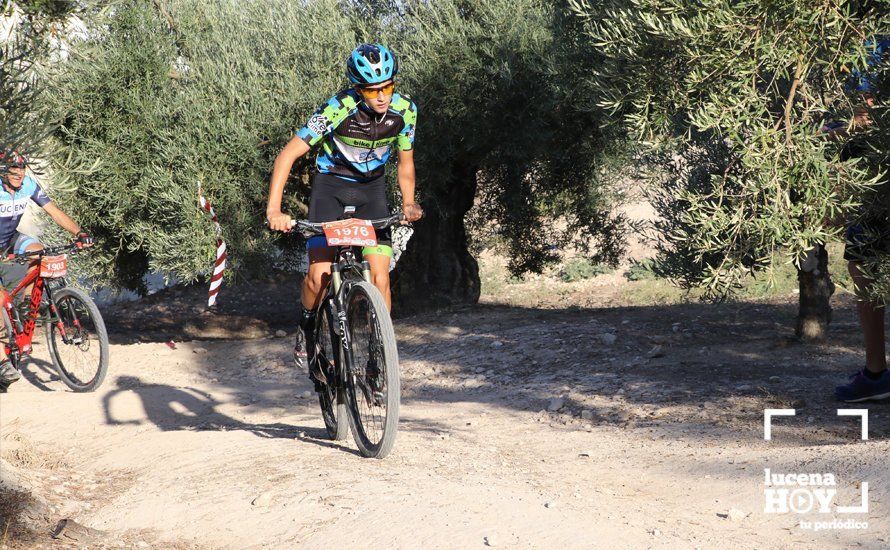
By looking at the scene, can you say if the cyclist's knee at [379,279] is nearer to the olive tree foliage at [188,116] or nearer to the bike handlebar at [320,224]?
the bike handlebar at [320,224]

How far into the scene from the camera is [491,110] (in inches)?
400

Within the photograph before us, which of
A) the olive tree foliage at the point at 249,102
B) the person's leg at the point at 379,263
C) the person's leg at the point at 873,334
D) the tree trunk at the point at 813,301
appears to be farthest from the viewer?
the olive tree foliage at the point at 249,102

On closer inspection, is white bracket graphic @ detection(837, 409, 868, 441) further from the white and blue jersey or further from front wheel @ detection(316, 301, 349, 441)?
the white and blue jersey

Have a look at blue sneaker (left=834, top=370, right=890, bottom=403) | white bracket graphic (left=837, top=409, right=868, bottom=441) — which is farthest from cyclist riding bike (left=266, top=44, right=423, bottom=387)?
blue sneaker (left=834, top=370, right=890, bottom=403)

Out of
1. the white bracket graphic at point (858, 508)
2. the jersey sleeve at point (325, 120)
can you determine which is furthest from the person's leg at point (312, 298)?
the white bracket graphic at point (858, 508)

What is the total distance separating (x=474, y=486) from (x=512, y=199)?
7.83 m

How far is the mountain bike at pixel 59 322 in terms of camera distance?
820 cm

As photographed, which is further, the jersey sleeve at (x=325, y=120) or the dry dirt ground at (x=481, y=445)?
the jersey sleeve at (x=325, y=120)

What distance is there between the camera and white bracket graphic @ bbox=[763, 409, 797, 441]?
18.8 feet

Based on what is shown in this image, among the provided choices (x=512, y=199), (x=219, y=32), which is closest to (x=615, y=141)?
(x=512, y=199)

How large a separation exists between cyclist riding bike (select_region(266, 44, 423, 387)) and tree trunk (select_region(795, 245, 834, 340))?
4453 millimetres

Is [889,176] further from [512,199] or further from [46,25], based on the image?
[512,199]

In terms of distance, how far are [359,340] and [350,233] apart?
62 cm

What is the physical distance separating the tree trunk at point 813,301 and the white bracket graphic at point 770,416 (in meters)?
2.24
